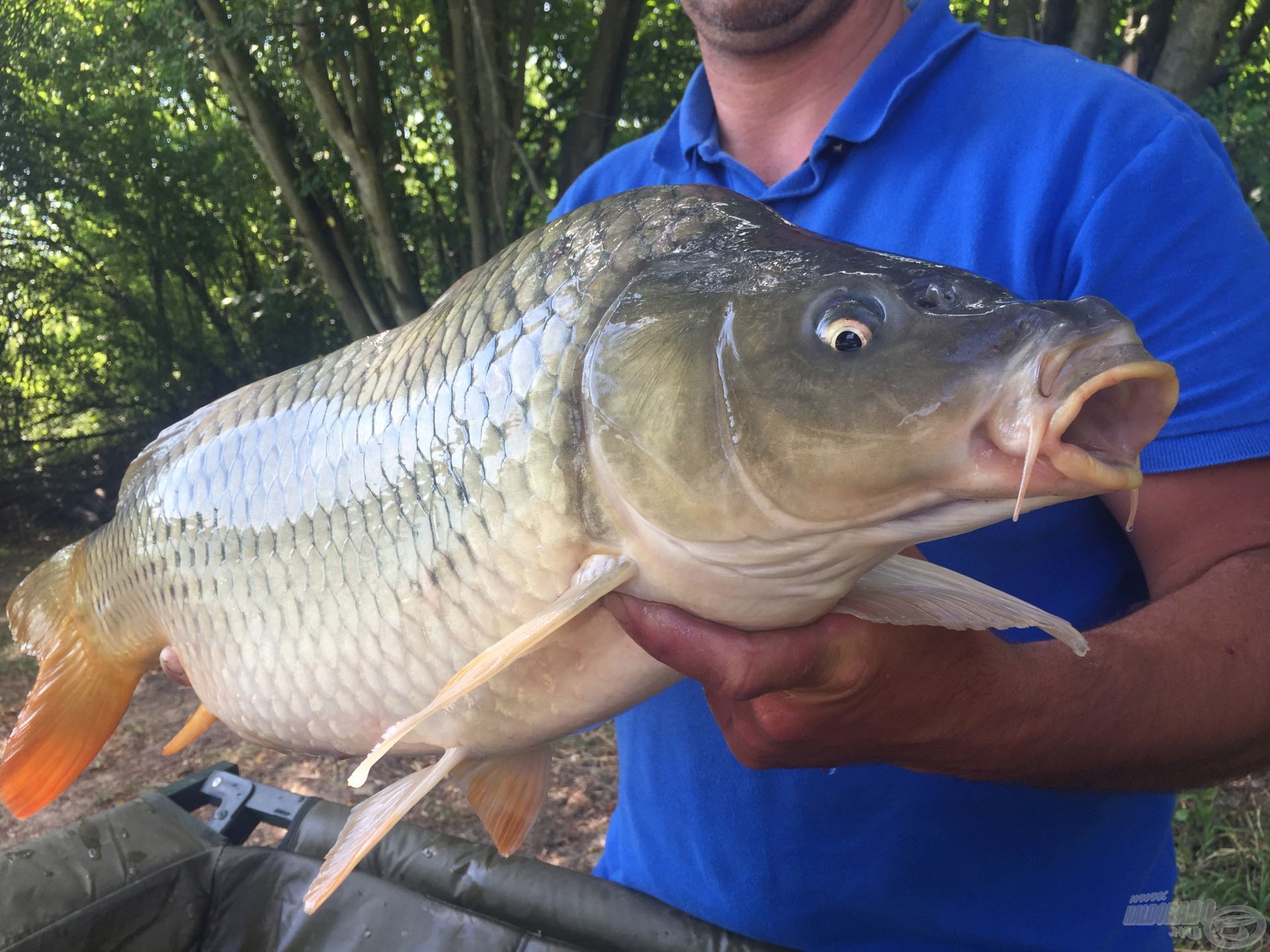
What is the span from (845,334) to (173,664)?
1.09 metres

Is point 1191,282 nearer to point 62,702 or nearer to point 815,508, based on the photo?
point 815,508

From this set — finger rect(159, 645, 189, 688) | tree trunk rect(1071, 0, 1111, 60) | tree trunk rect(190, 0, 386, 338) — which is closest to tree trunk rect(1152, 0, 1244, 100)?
tree trunk rect(1071, 0, 1111, 60)

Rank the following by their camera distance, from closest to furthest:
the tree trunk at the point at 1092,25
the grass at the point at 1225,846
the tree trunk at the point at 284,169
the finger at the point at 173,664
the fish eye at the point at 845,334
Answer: the fish eye at the point at 845,334 < the finger at the point at 173,664 < the grass at the point at 1225,846 < the tree trunk at the point at 1092,25 < the tree trunk at the point at 284,169

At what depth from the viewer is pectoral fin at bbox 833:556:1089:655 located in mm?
581

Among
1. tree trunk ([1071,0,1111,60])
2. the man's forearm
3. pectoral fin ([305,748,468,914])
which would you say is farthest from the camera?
tree trunk ([1071,0,1111,60])

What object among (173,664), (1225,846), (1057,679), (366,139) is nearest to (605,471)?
(1057,679)

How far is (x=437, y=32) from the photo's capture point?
12.4ft

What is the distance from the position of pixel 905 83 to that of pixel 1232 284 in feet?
1.27

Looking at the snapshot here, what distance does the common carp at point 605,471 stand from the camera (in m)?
0.52

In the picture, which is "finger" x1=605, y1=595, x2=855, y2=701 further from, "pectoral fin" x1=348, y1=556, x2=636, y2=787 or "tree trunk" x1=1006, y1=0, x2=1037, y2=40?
"tree trunk" x1=1006, y1=0, x2=1037, y2=40

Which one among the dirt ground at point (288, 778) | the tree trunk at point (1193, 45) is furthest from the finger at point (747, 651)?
the tree trunk at point (1193, 45)

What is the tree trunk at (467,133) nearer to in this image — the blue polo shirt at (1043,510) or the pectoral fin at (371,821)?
the blue polo shirt at (1043,510)

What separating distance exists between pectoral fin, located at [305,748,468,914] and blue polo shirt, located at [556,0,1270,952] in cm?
31

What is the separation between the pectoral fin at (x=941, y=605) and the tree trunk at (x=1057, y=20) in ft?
8.66
